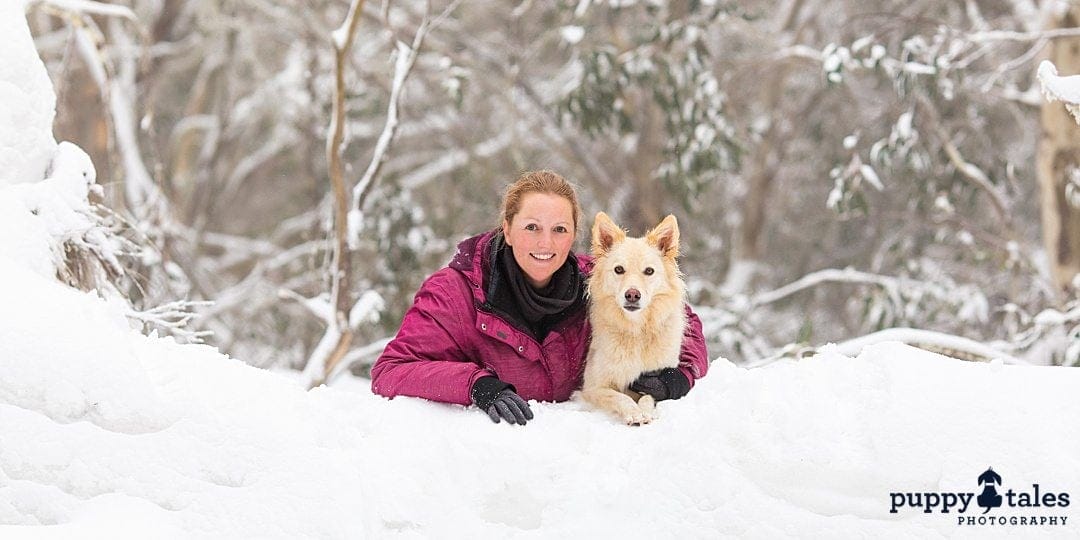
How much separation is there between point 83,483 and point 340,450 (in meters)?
0.73

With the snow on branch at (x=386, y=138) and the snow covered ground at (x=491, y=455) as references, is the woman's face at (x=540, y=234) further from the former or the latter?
the snow on branch at (x=386, y=138)

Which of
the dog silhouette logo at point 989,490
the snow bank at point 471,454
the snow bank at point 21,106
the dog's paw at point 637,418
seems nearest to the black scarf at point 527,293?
the dog's paw at point 637,418

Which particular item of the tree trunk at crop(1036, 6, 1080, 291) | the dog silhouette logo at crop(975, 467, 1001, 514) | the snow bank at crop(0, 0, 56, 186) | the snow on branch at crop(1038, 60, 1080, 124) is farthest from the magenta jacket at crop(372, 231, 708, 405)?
the tree trunk at crop(1036, 6, 1080, 291)

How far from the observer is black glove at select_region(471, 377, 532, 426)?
9.92 ft

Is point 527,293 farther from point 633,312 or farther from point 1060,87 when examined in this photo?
point 1060,87

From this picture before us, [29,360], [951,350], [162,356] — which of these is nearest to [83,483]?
[29,360]

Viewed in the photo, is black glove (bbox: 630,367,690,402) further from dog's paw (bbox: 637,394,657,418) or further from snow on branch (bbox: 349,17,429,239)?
snow on branch (bbox: 349,17,429,239)

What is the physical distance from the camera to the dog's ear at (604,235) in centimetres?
364

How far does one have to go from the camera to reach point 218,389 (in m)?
2.71

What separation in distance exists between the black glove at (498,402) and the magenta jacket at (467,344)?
0.40 feet

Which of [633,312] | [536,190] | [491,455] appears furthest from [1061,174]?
[491,455]

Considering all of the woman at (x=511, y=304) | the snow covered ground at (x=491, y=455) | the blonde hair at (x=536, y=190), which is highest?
the blonde hair at (x=536, y=190)

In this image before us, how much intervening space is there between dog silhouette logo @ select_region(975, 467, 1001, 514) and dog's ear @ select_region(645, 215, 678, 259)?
1501mm

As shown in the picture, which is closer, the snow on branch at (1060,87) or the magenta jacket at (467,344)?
the magenta jacket at (467,344)
